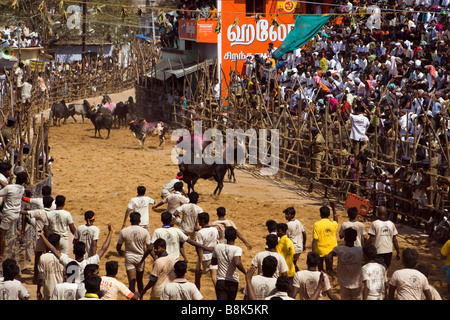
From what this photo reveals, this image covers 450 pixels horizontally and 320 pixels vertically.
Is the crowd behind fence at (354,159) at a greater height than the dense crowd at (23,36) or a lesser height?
lesser

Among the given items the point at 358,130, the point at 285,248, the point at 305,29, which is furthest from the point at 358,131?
the point at 285,248

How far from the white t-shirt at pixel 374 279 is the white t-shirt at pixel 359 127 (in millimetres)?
7593

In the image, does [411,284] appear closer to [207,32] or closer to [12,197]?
[12,197]

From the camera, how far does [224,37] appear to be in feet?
84.7

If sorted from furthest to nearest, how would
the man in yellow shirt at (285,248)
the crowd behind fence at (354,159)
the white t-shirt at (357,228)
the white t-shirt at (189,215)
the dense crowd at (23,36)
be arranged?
the dense crowd at (23,36)
the crowd behind fence at (354,159)
the white t-shirt at (189,215)
the white t-shirt at (357,228)
the man in yellow shirt at (285,248)

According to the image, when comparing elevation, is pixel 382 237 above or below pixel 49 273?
above

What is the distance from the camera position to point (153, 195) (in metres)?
15.6

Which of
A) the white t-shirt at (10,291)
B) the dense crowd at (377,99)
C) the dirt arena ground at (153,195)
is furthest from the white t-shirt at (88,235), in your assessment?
the dense crowd at (377,99)

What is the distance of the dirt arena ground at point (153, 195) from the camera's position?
440 inches

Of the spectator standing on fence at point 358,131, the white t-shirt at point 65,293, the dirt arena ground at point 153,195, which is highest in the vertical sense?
the spectator standing on fence at point 358,131

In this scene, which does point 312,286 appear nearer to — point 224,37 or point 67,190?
point 67,190

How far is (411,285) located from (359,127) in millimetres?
8239

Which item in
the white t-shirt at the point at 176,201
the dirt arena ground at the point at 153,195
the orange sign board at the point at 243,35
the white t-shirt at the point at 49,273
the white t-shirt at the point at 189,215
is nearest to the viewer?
the white t-shirt at the point at 49,273

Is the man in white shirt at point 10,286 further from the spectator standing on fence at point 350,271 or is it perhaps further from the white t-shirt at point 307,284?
the spectator standing on fence at point 350,271
